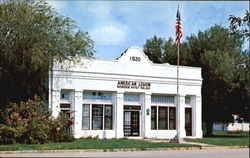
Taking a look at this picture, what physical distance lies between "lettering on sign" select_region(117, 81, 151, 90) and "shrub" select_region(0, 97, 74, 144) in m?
5.87

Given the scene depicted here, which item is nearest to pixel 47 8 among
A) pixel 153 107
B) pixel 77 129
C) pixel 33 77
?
pixel 33 77

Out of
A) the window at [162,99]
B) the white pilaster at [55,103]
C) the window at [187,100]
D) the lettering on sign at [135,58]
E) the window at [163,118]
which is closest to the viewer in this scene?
the white pilaster at [55,103]

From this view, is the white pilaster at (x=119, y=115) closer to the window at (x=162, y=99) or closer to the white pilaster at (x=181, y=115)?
the window at (x=162, y=99)

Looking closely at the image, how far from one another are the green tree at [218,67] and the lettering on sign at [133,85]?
794cm

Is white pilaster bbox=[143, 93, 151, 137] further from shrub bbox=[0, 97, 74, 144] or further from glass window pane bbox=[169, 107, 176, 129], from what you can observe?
shrub bbox=[0, 97, 74, 144]

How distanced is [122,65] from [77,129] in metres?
5.62

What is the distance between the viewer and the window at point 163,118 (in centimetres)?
3266

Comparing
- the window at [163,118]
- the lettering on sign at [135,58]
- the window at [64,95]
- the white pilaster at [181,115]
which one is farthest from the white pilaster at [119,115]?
the white pilaster at [181,115]

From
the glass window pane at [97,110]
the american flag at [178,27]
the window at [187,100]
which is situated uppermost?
the american flag at [178,27]

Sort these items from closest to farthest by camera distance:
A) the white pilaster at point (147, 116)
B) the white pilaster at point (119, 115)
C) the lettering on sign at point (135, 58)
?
the white pilaster at point (119, 115) → the lettering on sign at point (135, 58) → the white pilaster at point (147, 116)

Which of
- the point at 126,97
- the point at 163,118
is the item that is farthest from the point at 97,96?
the point at 163,118

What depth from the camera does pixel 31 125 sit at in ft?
77.7

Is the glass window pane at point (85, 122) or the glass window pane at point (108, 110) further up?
the glass window pane at point (108, 110)

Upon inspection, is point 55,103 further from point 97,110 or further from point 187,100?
point 187,100
